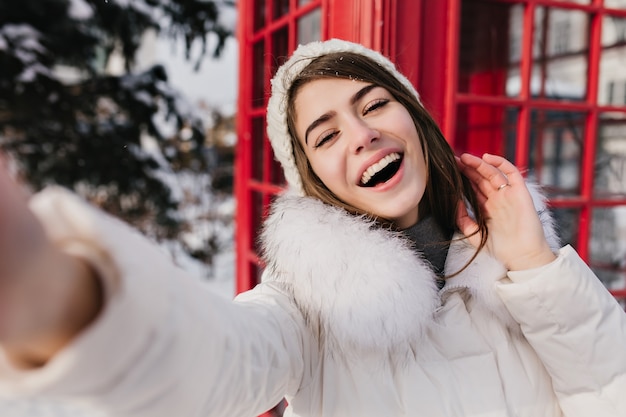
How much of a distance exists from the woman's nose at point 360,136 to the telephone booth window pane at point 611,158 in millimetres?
1598

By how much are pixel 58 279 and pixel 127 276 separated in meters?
0.06

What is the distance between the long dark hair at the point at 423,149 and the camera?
46.3 inches

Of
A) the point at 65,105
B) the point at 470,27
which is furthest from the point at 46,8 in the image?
the point at 470,27

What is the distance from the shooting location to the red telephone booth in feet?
5.52

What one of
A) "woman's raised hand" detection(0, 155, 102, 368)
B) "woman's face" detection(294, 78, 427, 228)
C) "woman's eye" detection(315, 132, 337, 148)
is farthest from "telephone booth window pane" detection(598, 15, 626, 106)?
"woman's raised hand" detection(0, 155, 102, 368)

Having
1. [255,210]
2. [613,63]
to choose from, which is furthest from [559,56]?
[255,210]

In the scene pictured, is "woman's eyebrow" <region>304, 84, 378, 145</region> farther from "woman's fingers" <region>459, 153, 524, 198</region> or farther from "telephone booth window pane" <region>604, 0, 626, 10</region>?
"telephone booth window pane" <region>604, 0, 626, 10</region>

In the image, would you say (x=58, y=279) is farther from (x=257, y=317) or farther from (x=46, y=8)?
(x=46, y=8)

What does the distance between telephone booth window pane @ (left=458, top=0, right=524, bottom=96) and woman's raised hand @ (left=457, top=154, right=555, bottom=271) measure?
1166 mm

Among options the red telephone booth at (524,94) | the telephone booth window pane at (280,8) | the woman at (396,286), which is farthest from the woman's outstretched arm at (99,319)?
the telephone booth window pane at (280,8)

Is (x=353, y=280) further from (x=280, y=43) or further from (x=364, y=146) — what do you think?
(x=280, y=43)

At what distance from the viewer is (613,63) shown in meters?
2.18

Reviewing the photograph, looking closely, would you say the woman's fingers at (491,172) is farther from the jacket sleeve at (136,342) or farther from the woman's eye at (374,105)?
the jacket sleeve at (136,342)

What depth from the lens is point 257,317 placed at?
0.87 meters
